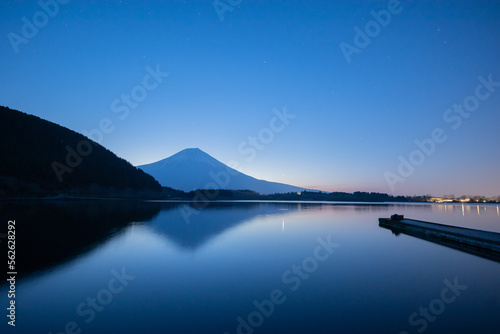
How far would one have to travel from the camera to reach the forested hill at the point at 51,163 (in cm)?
6153

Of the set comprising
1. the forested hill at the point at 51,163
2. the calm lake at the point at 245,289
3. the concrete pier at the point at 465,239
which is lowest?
the calm lake at the point at 245,289

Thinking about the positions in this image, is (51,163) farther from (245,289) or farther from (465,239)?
(465,239)

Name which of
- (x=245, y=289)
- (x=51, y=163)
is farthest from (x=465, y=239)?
(x=51, y=163)

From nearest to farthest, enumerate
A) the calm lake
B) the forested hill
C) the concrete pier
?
1. the calm lake
2. the concrete pier
3. the forested hill

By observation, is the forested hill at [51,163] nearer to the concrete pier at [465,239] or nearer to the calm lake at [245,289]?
the calm lake at [245,289]

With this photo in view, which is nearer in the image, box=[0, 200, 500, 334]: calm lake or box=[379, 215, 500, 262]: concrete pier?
box=[0, 200, 500, 334]: calm lake

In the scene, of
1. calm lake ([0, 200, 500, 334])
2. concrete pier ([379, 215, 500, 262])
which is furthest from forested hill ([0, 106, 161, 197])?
concrete pier ([379, 215, 500, 262])

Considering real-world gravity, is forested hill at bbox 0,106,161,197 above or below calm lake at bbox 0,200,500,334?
above

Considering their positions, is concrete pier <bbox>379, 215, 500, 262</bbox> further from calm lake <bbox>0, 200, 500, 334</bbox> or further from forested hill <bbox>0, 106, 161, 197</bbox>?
forested hill <bbox>0, 106, 161, 197</bbox>

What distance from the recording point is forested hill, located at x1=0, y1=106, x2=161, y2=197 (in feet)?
202

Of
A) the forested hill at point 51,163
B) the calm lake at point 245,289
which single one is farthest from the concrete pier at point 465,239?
the forested hill at point 51,163

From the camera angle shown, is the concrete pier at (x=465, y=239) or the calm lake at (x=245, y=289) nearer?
the calm lake at (x=245, y=289)

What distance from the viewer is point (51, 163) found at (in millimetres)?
72000

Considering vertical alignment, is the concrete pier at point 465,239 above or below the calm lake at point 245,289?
above
